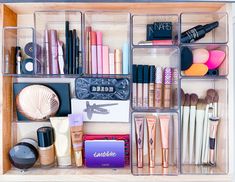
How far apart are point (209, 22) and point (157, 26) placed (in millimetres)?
128

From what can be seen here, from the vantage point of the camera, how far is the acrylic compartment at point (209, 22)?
667 millimetres

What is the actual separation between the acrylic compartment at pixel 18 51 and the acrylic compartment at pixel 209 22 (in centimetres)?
36

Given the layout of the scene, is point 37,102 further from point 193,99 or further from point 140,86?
point 193,99

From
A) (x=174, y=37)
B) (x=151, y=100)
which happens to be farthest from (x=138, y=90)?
(x=174, y=37)

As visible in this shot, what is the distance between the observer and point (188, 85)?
0.72m

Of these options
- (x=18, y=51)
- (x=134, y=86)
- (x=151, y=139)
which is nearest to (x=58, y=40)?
(x=18, y=51)

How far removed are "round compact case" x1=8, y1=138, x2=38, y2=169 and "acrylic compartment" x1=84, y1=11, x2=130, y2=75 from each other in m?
0.21

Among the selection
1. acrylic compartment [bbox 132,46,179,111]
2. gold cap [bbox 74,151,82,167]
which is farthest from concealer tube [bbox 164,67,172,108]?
gold cap [bbox 74,151,82,167]

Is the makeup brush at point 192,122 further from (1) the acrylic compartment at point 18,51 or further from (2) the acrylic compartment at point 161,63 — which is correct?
(1) the acrylic compartment at point 18,51

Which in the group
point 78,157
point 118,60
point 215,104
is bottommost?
point 78,157

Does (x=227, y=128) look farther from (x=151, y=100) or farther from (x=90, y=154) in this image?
(x=90, y=154)

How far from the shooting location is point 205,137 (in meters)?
0.68

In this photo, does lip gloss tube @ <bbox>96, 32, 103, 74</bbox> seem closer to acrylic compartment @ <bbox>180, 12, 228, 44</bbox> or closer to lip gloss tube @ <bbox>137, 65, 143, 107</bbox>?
lip gloss tube @ <bbox>137, 65, 143, 107</bbox>

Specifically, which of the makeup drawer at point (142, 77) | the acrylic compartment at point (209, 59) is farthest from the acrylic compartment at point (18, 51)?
the acrylic compartment at point (209, 59)
